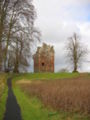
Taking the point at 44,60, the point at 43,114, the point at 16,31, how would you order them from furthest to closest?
the point at 44,60 → the point at 16,31 → the point at 43,114

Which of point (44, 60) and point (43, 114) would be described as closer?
point (43, 114)

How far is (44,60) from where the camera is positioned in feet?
232

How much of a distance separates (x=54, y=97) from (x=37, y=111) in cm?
210

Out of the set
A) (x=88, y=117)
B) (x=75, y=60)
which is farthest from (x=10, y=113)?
(x=75, y=60)

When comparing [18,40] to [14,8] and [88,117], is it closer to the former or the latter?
[14,8]

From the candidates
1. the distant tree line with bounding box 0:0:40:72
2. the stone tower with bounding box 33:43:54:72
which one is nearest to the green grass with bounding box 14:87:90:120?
the distant tree line with bounding box 0:0:40:72

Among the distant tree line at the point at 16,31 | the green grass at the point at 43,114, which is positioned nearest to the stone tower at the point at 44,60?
the distant tree line at the point at 16,31

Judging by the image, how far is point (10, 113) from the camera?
14125 millimetres

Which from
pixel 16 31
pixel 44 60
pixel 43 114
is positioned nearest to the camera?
pixel 43 114

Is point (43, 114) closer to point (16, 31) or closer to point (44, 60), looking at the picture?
point (16, 31)

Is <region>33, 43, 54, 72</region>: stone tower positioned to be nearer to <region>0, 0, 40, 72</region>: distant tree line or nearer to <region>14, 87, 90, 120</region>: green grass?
<region>0, 0, 40, 72</region>: distant tree line

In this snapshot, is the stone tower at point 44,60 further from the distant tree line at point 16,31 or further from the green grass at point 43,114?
the green grass at point 43,114

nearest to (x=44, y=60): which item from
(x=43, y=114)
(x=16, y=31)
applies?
(x=16, y=31)

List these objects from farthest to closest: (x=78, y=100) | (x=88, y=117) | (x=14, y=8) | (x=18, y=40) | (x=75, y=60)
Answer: (x=75, y=60) → (x=14, y=8) → (x=18, y=40) → (x=78, y=100) → (x=88, y=117)
